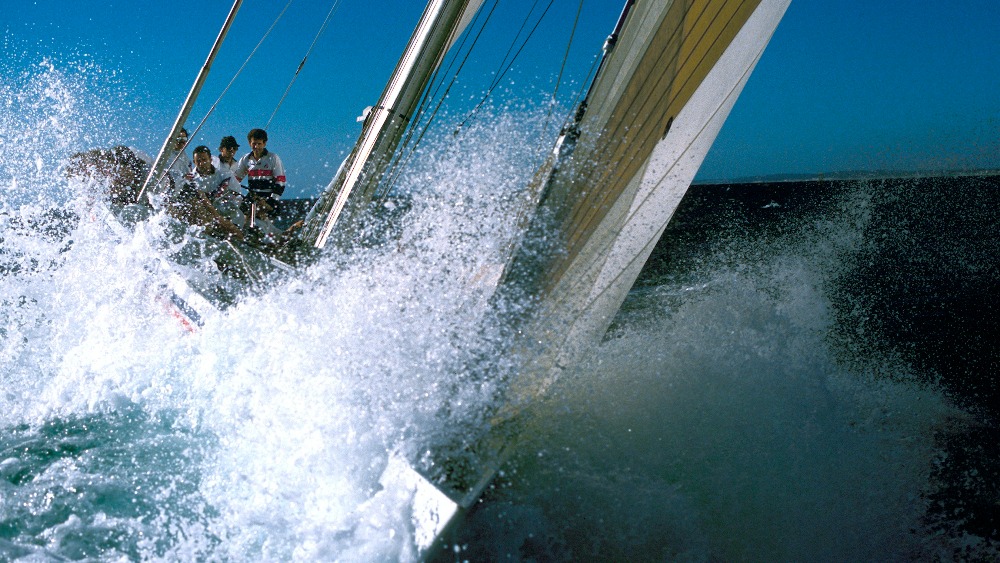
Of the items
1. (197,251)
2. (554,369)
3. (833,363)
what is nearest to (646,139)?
(554,369)

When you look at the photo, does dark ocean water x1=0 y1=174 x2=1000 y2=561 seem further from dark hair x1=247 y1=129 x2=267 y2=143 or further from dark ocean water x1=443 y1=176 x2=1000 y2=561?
dark hair x1=247 y1=129 x2=267 y2=143

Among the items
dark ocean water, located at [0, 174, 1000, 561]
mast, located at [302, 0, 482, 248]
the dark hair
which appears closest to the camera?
dark ocean water, located at [0, 174, 1000, 561]

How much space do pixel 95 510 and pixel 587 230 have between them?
171 centimetres

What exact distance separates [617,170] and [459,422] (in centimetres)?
110

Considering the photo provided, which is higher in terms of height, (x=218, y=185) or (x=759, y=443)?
(x=218, y=185)

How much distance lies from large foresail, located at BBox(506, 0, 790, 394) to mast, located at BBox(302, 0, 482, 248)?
4.96 feet

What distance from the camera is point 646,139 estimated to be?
2527mm

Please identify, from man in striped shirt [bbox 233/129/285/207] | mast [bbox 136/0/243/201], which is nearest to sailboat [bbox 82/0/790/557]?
mast [bbox 136/0/243/201]

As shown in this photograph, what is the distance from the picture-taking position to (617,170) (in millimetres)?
2461

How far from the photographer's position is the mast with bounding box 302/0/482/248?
3805mm

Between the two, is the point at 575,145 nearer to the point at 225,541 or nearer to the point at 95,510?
the point at 225,541

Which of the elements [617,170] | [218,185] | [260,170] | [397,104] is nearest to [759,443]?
[617,170]

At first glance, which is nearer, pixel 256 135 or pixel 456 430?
pixel 456 430

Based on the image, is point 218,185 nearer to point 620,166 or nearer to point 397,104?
point 397,104
